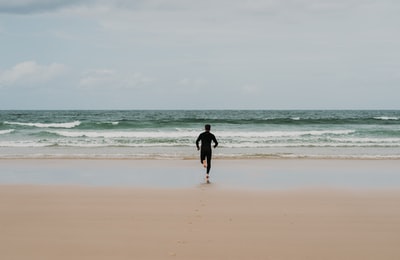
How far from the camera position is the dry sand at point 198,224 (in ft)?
18.1

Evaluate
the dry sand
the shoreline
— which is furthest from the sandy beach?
the shoreline

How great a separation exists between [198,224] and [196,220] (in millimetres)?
260

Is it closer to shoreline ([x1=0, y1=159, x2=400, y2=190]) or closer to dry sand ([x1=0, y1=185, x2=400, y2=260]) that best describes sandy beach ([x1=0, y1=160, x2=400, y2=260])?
dry sand ([x1=0, y1=185, x2=400, y2=260])

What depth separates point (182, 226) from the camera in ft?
21.9

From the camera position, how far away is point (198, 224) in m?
6.80

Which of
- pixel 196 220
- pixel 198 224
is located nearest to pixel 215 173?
pixel 196 220

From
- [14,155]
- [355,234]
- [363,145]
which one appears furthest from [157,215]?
[363,145]

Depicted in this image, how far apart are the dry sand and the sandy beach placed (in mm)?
13

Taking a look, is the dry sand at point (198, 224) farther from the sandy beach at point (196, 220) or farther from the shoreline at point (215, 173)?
the shoreline at point (215, 173)

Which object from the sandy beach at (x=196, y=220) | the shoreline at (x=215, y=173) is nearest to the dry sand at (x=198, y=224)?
the sandy beach at (x=196, y=220)

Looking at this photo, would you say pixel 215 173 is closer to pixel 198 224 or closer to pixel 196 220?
pixel 196 220

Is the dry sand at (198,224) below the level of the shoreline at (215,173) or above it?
above

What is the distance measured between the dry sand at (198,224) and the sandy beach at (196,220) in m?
0.01

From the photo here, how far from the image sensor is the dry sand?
5.52 m
